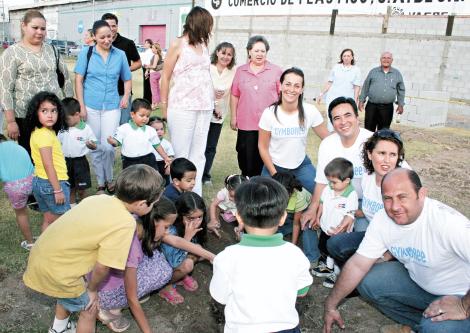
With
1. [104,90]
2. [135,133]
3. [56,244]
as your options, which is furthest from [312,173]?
[56,244]

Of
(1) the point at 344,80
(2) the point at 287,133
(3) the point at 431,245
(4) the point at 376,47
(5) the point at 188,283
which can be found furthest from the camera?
(4) the point at 376,47

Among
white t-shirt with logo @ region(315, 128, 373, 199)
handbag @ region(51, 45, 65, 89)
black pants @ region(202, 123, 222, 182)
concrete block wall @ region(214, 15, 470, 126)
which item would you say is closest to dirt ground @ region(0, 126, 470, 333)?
white t-shirt with logo @ region(315, 128, 373, 199)

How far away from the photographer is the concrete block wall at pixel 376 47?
46.5ft

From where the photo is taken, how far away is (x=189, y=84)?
4.34m

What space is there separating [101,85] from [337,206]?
2.86 metres

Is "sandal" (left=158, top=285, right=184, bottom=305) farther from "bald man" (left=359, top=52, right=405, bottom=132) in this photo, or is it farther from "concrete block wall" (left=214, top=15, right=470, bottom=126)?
"concrete block wall" (left=214, top=15, right=470, bottom=126)

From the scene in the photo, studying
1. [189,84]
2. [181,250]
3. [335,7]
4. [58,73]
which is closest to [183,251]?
[181,250]

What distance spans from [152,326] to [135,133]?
240 centimetres

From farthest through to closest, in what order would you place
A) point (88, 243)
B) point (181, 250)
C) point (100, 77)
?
1. point (100, 77)
2. point (181, 250)
3. point (88, 243)

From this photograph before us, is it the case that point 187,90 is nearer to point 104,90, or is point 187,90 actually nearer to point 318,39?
point 104,90

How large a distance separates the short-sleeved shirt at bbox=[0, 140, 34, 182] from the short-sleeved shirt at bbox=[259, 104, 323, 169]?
2.22m

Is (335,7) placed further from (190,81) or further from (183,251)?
(183,251)

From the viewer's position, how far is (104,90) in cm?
467

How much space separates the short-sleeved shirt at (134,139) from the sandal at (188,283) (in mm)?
1803
